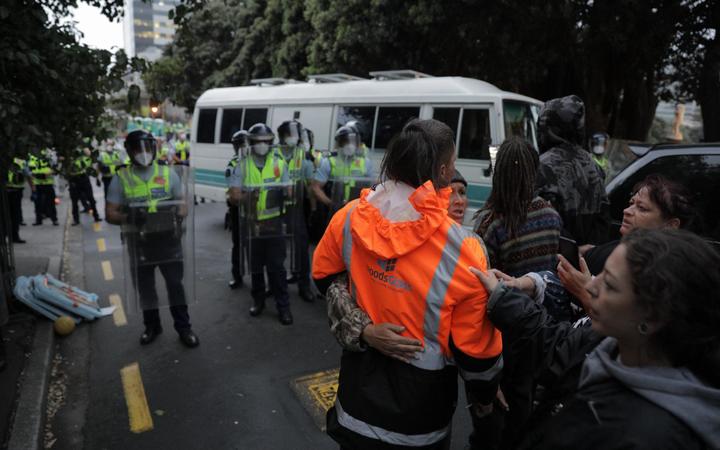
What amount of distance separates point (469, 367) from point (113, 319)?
4685 mm

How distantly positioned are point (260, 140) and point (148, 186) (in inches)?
54.3

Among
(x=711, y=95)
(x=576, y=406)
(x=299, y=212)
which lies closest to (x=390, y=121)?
(x=299, y=212)

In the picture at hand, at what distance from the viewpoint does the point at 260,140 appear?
5250mm

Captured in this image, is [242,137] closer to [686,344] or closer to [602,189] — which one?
[602,189]

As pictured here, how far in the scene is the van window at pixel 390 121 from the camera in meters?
7.78

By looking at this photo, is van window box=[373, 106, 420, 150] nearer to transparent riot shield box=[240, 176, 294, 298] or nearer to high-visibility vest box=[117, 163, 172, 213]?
transparent riot shield box=[240, 176, 294, 298]

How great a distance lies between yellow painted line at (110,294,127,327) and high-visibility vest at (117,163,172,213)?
1635 mm

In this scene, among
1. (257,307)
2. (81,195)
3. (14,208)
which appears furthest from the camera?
(81,195)

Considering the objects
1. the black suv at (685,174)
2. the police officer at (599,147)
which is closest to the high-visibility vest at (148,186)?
the black suv at (685,174)

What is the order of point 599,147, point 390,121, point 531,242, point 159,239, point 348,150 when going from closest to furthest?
point 531,242 < point 159,239 < point 348,150 < point 390,121 < point 599,147

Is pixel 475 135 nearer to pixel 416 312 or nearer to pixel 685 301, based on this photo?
pixel 416 312

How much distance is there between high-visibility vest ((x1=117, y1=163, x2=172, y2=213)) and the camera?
4.17m

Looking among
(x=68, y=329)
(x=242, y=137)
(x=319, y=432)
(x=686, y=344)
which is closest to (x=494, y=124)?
(x=242, y=137)

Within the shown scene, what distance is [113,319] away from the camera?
530 cm
